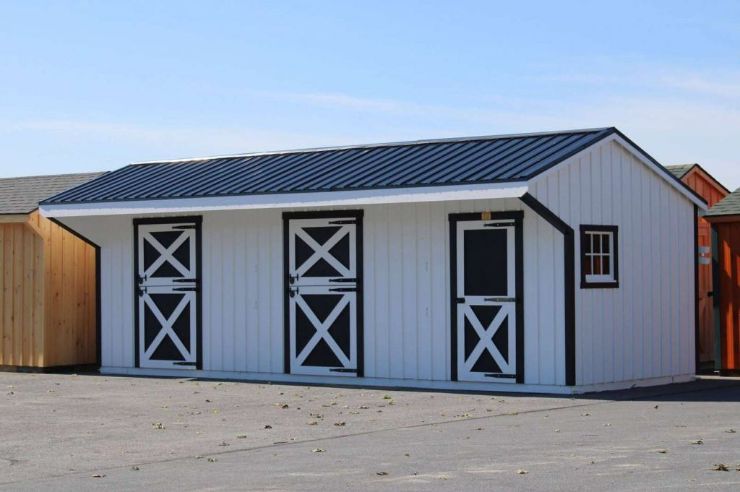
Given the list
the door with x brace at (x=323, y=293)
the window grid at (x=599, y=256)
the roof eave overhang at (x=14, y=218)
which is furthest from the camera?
the roof eave overhang at (x=14, y=218)

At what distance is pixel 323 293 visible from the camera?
65.3ft

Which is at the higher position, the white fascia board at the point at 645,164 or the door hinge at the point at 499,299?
the white fascia board at the point at 645,164

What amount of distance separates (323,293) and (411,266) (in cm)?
162

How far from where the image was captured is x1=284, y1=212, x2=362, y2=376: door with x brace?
19.5m

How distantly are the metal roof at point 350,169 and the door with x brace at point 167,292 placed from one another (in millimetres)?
727

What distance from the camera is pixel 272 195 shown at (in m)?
19.5

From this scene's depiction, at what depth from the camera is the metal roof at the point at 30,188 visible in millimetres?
22859

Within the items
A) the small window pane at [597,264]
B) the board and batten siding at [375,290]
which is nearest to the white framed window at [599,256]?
the small window pane at [597,264]

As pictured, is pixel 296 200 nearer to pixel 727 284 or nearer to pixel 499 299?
pixel 499 299

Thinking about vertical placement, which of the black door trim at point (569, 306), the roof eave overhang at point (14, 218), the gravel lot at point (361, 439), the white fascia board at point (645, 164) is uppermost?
the white fascia board at point (645, 164)

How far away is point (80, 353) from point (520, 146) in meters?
8.82

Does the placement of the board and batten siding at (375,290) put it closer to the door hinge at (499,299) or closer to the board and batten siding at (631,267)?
the door hinge at (499,299)

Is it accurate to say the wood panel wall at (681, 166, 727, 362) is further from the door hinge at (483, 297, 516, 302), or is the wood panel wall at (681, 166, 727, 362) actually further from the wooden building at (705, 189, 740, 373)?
the door hinge at (483, 297, 516, 302)

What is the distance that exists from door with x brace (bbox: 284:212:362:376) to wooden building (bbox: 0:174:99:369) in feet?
15.7
